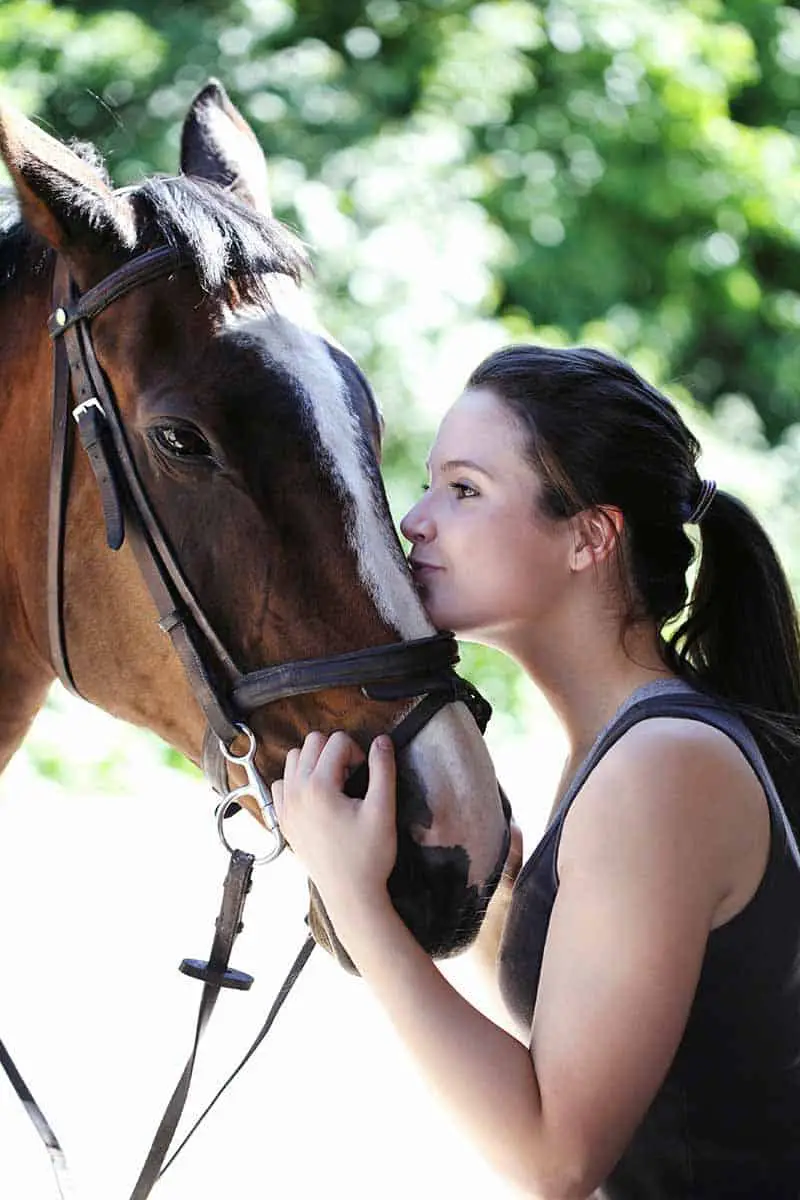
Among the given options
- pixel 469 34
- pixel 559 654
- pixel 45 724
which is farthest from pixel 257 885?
pixel 469 34

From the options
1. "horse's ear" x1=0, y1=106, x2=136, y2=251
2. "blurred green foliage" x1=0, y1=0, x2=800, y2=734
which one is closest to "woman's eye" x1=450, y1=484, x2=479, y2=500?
"horse's ear" x1=0, y1=106, x2=136, y2=251

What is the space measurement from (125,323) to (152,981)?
319 cm

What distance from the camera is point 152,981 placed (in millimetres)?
4430

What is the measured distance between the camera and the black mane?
1726mm

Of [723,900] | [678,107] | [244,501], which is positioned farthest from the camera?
[678,107]

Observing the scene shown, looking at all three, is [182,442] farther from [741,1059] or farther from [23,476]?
[741,1059]

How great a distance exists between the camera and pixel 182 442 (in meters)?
1.66

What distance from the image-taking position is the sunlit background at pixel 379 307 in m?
3.79

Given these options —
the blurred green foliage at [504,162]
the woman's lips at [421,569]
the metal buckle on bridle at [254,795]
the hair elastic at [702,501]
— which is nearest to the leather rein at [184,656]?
the metal buckle on bridle at [254,795]

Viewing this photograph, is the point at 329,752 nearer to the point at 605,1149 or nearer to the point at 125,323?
the point at 605,1149

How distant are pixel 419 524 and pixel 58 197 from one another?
653 millimetres

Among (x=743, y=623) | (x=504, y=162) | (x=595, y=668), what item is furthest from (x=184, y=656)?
(x=504, y=162)

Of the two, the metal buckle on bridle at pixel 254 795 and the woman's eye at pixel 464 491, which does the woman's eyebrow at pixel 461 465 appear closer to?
the woman's eye at pixel 464 491

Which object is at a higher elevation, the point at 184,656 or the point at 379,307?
the point at 184,656
